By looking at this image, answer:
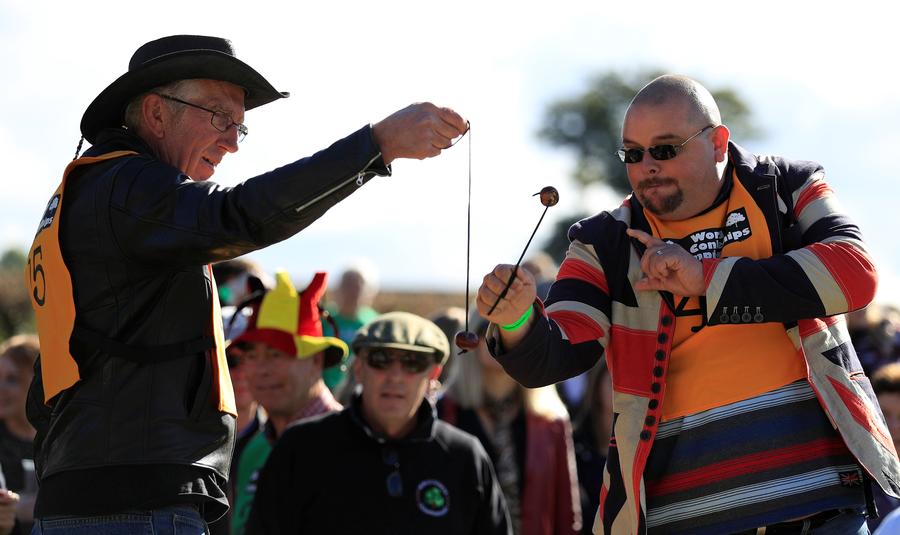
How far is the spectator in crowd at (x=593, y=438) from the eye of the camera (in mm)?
7227

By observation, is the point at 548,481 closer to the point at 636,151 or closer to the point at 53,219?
the point at 636,151

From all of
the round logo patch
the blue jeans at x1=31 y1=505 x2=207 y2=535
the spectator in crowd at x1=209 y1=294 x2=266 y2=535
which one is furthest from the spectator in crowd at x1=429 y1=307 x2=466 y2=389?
the blue jeans at x1=31 y1=505 x2=207 y2=535

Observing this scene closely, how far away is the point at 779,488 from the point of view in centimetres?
343

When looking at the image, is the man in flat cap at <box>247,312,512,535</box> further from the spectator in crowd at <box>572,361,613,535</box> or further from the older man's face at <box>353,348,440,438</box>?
the spectator in crowd at <box>572,361,613,535</box>

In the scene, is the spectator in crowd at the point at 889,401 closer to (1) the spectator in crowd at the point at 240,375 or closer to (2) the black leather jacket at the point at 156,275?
(1) the spectator in crowd at the point at 240,375

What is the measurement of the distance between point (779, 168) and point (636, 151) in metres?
0.47

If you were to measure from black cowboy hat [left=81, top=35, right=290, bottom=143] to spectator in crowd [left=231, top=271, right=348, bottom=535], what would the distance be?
8.97 ft

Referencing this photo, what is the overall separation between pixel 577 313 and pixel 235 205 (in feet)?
3.83

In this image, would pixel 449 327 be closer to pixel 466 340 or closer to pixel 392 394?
pixel 392 394

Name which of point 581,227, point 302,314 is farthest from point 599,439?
point 581,227

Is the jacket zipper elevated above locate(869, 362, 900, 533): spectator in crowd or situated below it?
above

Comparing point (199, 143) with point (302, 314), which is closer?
point (199, 143)

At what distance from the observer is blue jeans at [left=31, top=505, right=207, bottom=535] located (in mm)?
3244

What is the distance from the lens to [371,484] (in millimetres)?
5570
